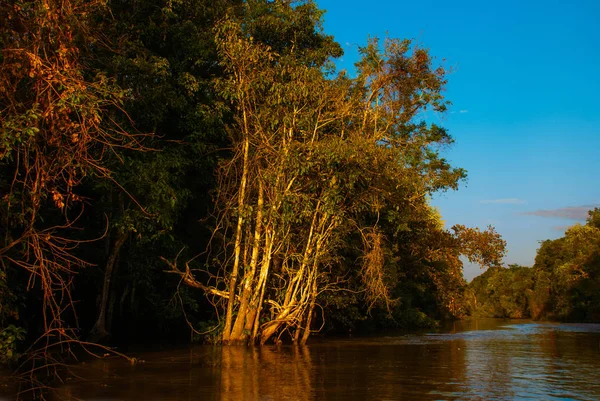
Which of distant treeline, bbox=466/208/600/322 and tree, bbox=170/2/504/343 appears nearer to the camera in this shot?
tree, bbox=170/2/504/343

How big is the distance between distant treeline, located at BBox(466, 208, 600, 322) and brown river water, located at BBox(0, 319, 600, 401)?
33.8 m

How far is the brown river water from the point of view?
8.98 metres

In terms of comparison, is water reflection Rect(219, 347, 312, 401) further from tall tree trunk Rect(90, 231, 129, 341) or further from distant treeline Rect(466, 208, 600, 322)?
distant treeline Rect(466, 208, 600, 322)

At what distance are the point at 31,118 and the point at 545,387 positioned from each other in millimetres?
9980

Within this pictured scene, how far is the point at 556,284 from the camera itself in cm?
5456

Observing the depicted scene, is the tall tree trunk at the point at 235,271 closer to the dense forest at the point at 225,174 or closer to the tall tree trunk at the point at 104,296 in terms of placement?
the dense forest at the point at 225,174

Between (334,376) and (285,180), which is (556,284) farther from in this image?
(334,376)

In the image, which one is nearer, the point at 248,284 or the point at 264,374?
the point at 264,374

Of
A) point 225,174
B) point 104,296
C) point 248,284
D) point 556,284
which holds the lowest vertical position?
point 104,296

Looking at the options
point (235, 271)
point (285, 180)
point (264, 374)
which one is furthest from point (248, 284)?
point (264, 374)

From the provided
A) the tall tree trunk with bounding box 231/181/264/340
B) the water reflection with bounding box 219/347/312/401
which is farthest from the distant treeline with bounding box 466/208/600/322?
the water reflection with bounding box 219/347/312/401

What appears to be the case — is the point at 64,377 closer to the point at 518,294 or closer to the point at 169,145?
the point at 169,145

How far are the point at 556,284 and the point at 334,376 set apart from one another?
5019 centimetres

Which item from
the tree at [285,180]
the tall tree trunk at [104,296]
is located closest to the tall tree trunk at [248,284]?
the tree at [285,180]
